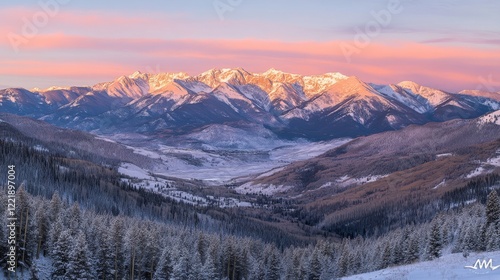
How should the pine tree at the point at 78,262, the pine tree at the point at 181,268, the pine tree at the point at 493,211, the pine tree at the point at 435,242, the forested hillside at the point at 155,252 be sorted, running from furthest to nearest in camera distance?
1. the pine tree at the point at 435,242
2. the pine tree at the point at 181,268
3. the pine tree at the point at 493,211
4. the forested hillside at the point at 155,252
5. the pine tree at the point at 78,262

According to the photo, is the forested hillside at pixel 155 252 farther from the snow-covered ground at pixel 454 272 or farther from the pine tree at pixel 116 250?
the snow-covered ground at pixel 454 272

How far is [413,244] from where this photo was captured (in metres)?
96.6

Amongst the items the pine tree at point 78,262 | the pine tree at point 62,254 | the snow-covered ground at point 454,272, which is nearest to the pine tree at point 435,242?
the snow-covered ground at point 454,272

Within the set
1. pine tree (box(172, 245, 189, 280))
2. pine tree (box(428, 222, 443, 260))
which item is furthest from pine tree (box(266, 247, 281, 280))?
pine tree (box(428, 222, 443, 260))

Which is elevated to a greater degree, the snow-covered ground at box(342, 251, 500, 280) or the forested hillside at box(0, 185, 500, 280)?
the snow-covered ground at box(342, 251, 500, 280)

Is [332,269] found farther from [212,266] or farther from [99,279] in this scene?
[99,279]

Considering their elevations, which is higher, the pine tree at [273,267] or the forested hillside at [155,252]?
the forested hillside at [155,252]

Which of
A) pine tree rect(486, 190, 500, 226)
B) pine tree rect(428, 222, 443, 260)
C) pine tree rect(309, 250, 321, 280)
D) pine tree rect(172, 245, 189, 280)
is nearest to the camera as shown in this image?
pine tree rect(486, 190, 500, 226)

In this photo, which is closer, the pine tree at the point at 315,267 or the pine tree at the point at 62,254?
the pine tree at the point at 62,254

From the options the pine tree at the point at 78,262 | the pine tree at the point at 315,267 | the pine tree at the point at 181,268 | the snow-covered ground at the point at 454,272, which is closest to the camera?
the snow-covered ground at the point at 454,272

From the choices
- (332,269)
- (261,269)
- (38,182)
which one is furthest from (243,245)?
(38,182)

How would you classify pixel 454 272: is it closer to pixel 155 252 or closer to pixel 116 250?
pixel 116 250

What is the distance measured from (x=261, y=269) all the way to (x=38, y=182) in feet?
323

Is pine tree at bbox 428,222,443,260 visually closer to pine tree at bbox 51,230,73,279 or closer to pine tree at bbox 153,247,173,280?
pine tree at bbox 153,247,173,280
